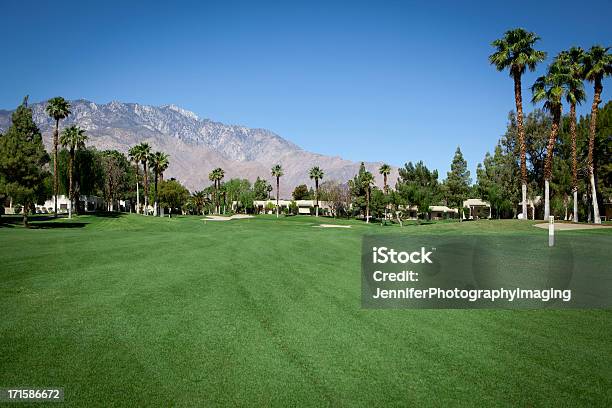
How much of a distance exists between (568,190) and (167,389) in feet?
239

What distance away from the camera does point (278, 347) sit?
8.34m

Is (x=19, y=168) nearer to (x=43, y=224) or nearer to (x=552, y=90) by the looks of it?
(x=43, y=224)

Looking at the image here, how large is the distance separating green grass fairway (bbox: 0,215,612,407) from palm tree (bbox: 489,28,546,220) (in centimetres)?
3914

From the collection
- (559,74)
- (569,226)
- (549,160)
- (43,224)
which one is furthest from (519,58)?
(43,224)

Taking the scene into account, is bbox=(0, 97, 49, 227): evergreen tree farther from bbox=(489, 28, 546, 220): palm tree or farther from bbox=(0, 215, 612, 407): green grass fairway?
bbox=(489, 28, 546, 220): palm tree

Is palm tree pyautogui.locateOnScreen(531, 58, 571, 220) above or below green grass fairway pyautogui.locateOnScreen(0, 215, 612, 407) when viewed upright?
above

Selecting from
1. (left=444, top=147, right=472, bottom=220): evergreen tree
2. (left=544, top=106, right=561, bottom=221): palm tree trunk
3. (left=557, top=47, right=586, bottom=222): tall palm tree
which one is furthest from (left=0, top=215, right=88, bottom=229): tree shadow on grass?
(left=444, top=147, right=472, bottom=220): evergreen tree

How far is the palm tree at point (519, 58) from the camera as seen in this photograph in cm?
4616

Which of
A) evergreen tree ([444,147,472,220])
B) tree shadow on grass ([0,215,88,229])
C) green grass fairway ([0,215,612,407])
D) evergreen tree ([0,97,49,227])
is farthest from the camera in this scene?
evergreen tree ([444,147,472,220])

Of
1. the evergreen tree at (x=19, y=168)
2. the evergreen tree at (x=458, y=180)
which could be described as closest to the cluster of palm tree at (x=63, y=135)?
the evergreen tree at (x=19, y=168)

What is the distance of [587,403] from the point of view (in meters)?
6.18

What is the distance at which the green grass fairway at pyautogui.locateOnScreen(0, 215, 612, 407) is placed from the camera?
649cm

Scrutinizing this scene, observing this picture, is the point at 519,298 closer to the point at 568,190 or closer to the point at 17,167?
the point at 17,167

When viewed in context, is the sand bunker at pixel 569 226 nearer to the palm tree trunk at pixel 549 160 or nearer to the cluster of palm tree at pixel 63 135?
the palm tree trunk at pixel 549 160
